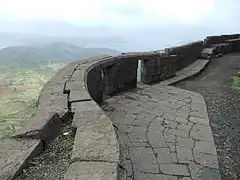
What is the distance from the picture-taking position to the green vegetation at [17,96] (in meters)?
2.77

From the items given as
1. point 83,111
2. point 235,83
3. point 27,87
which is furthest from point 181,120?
point 235,83

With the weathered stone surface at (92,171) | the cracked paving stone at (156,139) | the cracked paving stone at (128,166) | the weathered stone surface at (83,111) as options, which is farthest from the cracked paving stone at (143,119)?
the weathered stone surface at (92,171)

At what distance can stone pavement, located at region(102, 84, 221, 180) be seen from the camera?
2.95 meters

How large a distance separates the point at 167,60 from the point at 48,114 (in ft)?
18.1

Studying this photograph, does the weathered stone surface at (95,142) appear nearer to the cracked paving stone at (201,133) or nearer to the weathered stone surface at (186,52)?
the cracked paving stone at (201,133)

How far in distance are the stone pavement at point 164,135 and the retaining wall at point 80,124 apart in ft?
1.74

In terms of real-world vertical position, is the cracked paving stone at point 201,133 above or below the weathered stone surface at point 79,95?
below

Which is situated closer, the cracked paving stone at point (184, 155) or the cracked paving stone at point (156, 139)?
the cracked paving stone at point (184, 155)

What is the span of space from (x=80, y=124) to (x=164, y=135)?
1727mm

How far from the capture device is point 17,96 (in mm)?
3469

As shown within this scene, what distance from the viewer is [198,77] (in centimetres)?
854

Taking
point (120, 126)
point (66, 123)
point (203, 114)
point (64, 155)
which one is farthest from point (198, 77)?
point (64, 155)

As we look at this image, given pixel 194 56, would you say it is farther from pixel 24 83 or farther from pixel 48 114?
pixel 48 114

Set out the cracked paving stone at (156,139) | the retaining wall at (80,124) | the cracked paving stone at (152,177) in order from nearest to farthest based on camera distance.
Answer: the retaining wall at (80,124) → the cracked paving stone at (152,177) → the cracked paving stone at (156,139)
